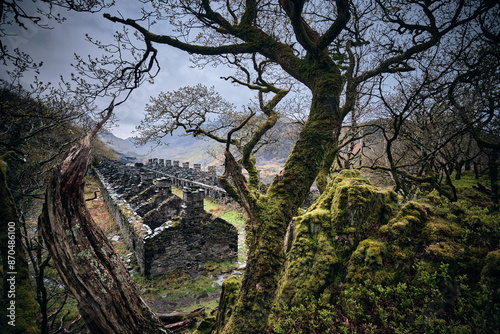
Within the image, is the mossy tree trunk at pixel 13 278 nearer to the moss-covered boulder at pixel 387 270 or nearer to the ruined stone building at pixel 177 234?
the moss-covered boulder at pixel 387 270

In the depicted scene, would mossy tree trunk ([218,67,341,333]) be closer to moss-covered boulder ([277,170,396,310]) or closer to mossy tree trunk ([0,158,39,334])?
moss-covered boulder ([277,170,396,310])

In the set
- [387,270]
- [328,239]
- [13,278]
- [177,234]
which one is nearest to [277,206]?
[328,239]

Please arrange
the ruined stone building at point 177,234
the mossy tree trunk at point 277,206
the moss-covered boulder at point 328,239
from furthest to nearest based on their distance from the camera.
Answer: the ruined stone building at point 177,234 < the moss-covered boulder at point 328,239 < the mossy tree trunk at point 277,206

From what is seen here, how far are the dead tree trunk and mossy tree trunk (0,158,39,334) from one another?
612mm

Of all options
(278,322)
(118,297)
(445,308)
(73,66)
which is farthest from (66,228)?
(445,308)

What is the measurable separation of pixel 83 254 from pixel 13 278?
0.88 m

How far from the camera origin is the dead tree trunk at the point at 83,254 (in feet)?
6.37

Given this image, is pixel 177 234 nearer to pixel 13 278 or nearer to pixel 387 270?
pixel 13 278

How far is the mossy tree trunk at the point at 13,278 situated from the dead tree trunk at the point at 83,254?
61cm

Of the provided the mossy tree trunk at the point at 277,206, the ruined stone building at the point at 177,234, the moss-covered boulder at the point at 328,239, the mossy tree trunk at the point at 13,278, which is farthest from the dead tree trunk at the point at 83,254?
the ruined stone building at the point at 177,234

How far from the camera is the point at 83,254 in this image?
201cm

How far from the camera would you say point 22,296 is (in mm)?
2123

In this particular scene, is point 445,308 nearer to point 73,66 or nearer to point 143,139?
point 73,66

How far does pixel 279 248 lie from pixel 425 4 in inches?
222
